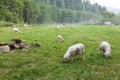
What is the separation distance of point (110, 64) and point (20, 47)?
5.64 m

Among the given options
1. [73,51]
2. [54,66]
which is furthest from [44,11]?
[54,66]

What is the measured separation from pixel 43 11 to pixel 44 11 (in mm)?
651

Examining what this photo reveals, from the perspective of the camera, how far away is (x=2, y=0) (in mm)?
55250

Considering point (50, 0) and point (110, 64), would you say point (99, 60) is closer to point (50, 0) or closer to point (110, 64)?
point (110, 64)

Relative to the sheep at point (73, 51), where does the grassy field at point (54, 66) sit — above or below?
below

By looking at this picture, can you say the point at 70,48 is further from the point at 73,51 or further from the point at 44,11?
the point at 44,11

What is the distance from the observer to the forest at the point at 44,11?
5781cm

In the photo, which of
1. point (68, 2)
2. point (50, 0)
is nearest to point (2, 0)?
point (50, 0)

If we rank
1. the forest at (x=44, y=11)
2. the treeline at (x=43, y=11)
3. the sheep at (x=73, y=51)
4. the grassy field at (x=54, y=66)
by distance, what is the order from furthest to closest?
the forest at (x=44, y=11)
the treeline at (x=43, y=11)
the sheep at (x=73, y=51)
the grassy field at (x=54, y=66)

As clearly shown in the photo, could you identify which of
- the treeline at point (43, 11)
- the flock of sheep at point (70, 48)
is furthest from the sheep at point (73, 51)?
the treeline at point (43, 11)

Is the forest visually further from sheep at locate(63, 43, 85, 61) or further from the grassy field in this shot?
sheep at locate(63, 43, 85, 61)

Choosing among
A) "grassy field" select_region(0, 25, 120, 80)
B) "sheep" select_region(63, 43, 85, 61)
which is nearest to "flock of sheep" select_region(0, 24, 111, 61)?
"sheep" select_region(63, 43, 85, 61)

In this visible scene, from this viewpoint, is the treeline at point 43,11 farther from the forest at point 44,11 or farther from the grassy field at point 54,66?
the grassy field at point 54,66

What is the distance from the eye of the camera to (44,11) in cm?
8969
